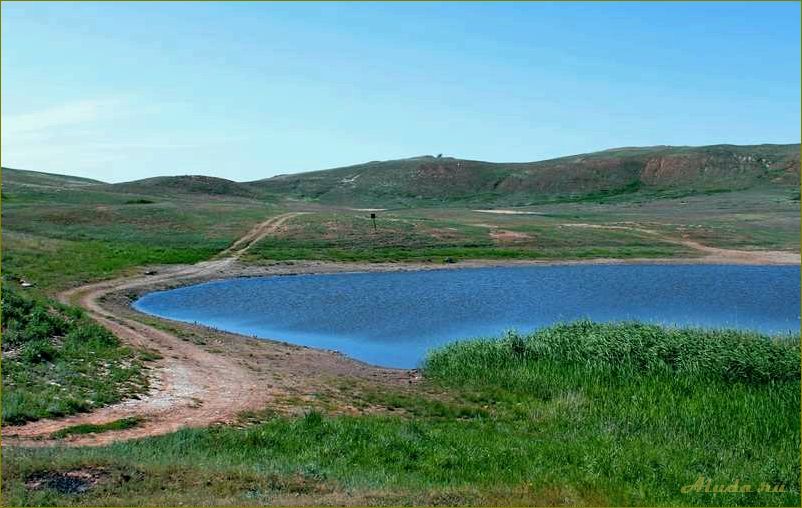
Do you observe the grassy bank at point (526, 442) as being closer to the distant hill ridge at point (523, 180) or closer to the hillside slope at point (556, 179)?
the distant hill ridge at point (523, 180)

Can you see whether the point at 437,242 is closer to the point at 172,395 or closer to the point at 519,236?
the point at 519,236

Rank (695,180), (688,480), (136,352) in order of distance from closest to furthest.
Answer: (688,480)
(136,352)
(695,180)

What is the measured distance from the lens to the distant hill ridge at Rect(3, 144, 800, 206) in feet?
448

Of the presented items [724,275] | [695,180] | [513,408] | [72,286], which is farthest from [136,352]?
[695,180]

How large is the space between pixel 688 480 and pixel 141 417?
41.0ft

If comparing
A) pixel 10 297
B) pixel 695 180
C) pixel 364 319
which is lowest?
pixel 364 319

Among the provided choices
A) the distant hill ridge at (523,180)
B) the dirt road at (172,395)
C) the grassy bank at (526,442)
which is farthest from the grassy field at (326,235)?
the distant hill ridge at (523,180)

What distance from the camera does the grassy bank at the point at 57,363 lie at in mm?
17375

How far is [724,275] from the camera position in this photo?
56.1 metres

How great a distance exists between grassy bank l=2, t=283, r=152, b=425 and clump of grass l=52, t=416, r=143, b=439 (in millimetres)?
1193

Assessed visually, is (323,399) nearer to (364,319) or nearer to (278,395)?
(278,395)

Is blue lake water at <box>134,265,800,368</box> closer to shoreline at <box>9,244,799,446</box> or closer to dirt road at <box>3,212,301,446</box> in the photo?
shoreline at <box>9,244,799,446</box>

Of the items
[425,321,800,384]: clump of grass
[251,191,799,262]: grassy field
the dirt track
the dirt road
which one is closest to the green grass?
[251,191,799,262]: grassy field

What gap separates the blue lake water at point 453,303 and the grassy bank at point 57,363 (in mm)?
10270
